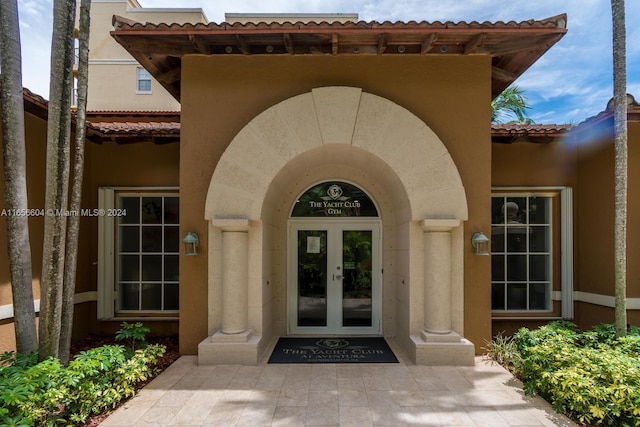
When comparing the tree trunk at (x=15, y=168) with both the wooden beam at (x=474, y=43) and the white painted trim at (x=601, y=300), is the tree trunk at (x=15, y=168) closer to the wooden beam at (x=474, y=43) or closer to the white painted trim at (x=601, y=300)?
the wooden beam at (x=474, y=43)

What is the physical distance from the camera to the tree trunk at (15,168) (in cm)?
479

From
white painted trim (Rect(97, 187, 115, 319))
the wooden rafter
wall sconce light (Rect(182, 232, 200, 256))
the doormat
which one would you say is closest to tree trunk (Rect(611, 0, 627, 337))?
the doormat

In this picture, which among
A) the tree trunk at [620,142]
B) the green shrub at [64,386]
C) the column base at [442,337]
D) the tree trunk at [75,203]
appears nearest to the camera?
the green shrub at [64,386]

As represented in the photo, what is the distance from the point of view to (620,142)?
5.93m

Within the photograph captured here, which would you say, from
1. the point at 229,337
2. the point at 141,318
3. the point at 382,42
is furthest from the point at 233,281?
the point at 382,42

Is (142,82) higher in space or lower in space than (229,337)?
higher

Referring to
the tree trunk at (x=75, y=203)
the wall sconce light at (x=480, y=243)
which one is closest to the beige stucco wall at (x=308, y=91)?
the wall sconce light at (x=480, y=243)

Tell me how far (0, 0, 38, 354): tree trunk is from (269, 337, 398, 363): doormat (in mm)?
3817

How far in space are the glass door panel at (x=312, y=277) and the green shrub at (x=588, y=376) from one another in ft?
13.2

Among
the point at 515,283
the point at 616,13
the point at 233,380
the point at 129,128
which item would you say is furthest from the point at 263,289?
the point at 616,13

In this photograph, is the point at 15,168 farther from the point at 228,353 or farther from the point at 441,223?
the point at 441,223

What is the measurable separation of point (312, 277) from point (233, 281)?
2265 millimetres

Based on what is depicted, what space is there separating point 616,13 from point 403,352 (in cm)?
676

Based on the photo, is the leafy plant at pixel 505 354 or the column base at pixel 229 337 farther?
the column base at pixel 229 337
